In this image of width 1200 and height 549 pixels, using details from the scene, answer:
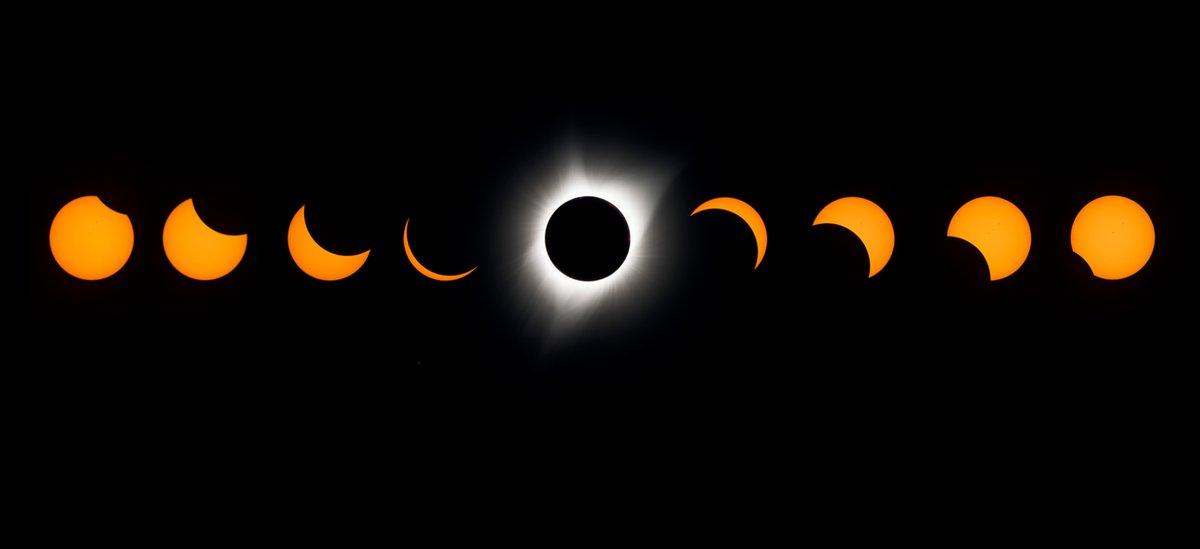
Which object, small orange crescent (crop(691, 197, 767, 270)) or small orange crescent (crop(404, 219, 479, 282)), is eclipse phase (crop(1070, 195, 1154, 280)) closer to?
small orange crescent (crop(691, 197, 767, 270))

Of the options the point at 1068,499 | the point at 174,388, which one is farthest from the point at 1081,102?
the point at 174,388

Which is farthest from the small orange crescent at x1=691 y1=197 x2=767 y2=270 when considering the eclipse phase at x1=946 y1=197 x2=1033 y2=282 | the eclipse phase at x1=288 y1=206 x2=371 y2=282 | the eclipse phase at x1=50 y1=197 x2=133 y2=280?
the eclipse phase at x1=50 y1=197 x2=133 y2=280

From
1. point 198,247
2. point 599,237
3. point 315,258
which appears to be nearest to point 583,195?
point 599,237

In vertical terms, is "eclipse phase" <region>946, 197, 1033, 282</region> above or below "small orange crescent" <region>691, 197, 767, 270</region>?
below

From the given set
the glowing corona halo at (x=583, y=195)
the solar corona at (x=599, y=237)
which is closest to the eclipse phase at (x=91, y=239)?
the solar corona at (x=599, y=237)

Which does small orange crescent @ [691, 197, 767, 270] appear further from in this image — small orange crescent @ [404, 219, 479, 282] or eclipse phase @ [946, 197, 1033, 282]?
small orange crescent @ [404, 219, 479, 282]
